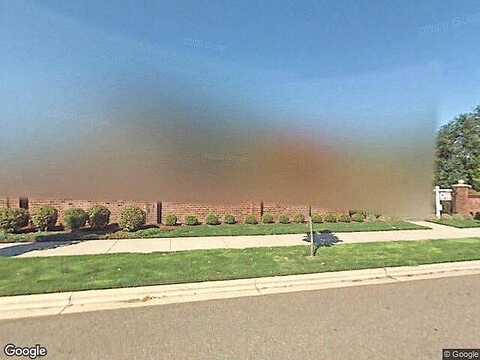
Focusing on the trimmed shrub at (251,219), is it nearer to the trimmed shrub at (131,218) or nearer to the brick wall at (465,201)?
the trimmed shrub at (131,218)

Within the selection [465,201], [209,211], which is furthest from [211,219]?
[465,201]

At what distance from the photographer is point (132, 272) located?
193 inches

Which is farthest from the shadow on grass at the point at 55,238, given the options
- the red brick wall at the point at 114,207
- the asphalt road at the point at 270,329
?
the asphalt road at the point at 270,329

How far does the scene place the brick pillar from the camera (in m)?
13.2

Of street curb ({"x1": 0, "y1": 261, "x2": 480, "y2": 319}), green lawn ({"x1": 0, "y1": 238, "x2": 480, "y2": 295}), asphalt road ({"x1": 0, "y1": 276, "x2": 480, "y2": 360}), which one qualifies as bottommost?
asphalt road ({"x1": 0, "y1": 276, "x2": 480, "y2": 360})

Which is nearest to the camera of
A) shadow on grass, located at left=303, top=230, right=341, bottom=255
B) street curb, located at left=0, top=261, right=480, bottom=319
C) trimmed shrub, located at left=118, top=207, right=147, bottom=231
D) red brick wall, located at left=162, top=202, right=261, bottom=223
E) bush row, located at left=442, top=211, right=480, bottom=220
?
street curb, located at left=0, top=261, right=480, bottom=319

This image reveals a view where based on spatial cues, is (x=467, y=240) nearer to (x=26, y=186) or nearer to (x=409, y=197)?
(x=409, y=197)

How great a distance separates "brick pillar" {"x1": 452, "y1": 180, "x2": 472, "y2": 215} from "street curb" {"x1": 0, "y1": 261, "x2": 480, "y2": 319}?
927 centimetres

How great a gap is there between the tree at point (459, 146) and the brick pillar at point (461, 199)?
5.98 m

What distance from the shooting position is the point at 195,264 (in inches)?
211

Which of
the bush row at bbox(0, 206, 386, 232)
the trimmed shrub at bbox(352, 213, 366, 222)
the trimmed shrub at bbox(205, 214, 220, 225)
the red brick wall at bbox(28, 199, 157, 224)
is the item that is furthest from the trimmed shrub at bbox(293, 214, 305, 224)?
the red brick wall at bbox(28, 199, 157, 224)

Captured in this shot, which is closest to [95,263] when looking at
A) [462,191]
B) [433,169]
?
[433,169]

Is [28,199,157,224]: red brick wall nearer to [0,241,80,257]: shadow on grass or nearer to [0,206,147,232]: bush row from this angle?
[0,206,147,232]: bush row

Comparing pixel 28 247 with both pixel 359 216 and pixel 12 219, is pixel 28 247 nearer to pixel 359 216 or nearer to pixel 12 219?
pixel 12 219
